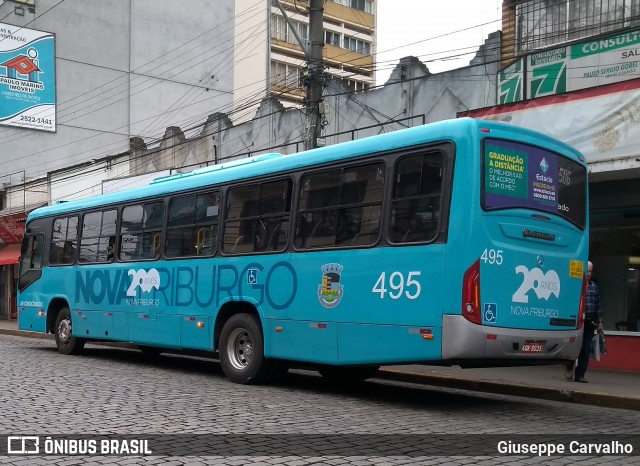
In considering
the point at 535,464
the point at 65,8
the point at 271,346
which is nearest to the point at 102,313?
the point at 271,346

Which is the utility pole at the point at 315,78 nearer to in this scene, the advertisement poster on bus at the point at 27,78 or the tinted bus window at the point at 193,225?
the tinted bus window at the point at 193,225

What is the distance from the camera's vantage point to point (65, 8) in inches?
1586

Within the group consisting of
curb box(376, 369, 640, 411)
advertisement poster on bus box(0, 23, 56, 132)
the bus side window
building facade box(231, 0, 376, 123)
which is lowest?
curb box(376, 369, 640, 411)

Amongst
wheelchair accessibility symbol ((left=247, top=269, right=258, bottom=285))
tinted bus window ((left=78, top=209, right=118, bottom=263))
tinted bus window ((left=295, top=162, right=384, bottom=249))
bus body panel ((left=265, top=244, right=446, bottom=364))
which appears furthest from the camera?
tinted bus window ((left=78, top=209, right=118, bottom=263))

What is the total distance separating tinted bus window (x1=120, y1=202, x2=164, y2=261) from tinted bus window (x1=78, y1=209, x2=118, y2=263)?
0.39 m

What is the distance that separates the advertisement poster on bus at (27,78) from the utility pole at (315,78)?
→ 987 inches

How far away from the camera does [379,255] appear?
959 cm

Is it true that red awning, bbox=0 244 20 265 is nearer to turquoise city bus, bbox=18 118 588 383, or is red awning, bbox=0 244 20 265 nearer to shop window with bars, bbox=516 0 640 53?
turquoise city bus, bbox=18 118 588 383

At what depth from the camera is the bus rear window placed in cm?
899

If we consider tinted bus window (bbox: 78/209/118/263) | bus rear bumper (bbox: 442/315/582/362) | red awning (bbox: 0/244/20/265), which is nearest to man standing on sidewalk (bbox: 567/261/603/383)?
bus rear bumper (bbox: 442/315/582/362)

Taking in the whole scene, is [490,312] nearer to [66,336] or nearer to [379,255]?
[379,255]

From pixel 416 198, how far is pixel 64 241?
1005 centimetres

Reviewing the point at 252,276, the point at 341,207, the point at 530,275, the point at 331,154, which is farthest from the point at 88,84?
the point at 530,275

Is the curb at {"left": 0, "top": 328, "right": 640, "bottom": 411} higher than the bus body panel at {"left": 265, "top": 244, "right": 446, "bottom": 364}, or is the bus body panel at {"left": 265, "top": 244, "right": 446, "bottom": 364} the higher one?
the bus body panel at {"left": 265, "top": 244, "right": 446, "bottom": 364}
